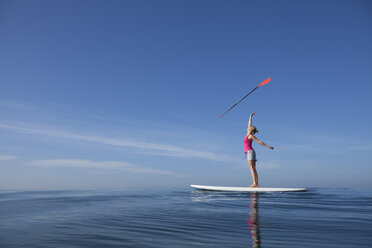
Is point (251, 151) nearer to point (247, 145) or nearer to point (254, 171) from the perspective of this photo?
point (247, 145)

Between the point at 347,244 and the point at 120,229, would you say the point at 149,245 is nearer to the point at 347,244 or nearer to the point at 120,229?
the point at 120,229

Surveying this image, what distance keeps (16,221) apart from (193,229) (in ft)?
12.5

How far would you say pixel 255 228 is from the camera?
3627 millimetres

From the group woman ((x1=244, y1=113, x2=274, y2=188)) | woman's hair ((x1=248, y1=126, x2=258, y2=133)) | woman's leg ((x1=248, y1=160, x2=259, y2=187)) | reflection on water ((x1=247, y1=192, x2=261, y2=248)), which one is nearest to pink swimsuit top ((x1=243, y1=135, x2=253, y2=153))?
woman ((x1=244, y1=113, x2=274, y2=188))

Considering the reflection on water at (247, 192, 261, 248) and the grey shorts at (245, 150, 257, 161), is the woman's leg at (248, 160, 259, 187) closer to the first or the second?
the grey shorts at (245, 150, 257, 161)

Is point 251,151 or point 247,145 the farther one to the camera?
point 247,145

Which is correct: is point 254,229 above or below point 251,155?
below

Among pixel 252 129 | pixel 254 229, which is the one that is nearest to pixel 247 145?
pixel 252 129

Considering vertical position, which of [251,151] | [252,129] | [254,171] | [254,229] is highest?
[252,129]

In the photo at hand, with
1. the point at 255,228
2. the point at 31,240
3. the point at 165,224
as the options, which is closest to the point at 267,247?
the point at 255,228

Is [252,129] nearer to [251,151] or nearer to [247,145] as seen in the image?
[247,145]

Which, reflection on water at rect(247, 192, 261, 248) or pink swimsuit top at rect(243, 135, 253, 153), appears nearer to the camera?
reflection on water at rect(247, 192, 261, 248)

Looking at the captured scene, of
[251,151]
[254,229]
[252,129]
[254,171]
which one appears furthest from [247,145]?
[254,229]

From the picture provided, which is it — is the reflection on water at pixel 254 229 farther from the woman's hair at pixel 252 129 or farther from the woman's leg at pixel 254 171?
the woman's hair at pixel 252 129
